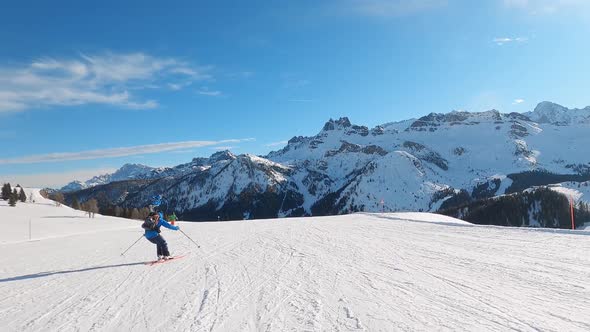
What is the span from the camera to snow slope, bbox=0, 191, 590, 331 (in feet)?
22.7

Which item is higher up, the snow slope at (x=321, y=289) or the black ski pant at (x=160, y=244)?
the black ski pant at (x=160, y=244)

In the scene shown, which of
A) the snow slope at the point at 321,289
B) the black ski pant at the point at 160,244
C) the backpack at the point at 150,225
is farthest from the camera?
the black ski pant at the point at 160,244

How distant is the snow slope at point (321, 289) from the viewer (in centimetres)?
691

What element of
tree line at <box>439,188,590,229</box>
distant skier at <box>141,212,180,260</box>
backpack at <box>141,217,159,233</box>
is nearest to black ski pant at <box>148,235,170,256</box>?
distant skier at <box>141,212,180,260</box>

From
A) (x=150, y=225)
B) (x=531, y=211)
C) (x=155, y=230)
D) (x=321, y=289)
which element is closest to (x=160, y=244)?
(x=155, y=230)

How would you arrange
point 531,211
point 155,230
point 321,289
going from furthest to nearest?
point 531,211 < point 155,230 < point 321,289

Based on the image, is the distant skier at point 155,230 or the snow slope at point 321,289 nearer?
the snow slope at point 321,289

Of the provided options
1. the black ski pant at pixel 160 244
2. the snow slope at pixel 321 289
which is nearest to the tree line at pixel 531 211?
the snow slope at pixel 321 289

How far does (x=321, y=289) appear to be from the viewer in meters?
9.06

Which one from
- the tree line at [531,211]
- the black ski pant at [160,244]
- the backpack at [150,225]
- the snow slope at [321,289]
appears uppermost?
the backpack at [150,225]

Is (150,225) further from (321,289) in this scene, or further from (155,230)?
(321,289)

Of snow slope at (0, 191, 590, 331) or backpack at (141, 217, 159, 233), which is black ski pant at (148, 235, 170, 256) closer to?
backpack at (141, 217, 159, 233)

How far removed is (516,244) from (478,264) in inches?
175

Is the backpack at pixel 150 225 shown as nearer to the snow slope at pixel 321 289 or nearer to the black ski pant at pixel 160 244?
the black ski pant at pixel 160 244
